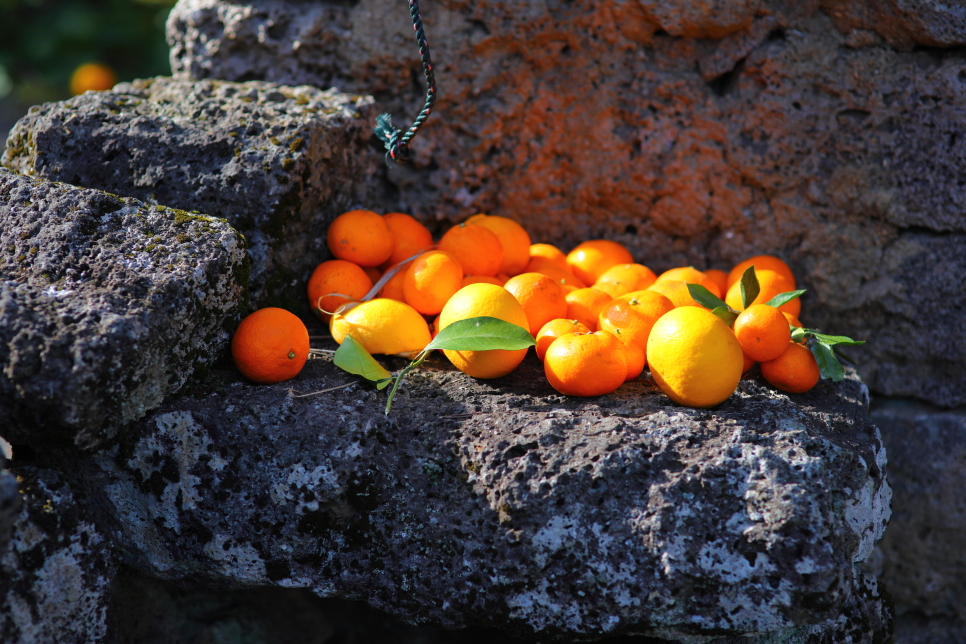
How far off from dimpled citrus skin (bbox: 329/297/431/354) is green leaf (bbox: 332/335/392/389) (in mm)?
65

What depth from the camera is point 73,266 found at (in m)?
1.65

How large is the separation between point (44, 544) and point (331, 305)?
3.05ft

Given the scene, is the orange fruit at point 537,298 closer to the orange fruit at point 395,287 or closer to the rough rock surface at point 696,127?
the orange fruit at point 395,287

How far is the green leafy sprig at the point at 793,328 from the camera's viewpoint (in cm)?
183

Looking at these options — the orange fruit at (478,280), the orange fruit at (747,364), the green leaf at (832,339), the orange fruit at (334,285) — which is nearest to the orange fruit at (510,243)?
the orange fruit at (478,280)

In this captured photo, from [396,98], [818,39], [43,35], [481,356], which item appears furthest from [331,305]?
[43,35]

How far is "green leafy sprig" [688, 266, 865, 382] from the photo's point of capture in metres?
1.83

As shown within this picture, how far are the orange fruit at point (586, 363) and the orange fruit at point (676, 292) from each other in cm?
38

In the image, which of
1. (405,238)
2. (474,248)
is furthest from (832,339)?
(405,238)

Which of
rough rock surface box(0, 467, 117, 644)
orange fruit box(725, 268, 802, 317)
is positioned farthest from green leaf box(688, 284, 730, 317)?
rough rock surface box(0, 467, 117, 644)

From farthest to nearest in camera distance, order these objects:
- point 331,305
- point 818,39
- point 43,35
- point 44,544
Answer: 1. point 43,35
2. point 818,39
3. point 331,305
4. point 44,544

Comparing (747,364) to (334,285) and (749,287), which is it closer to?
(749,287)

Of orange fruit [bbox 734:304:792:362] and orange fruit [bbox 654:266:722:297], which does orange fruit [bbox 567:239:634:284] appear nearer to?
orange fruit [bbox 654:266:722:297]

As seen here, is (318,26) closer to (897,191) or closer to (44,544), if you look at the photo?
(44,544)
